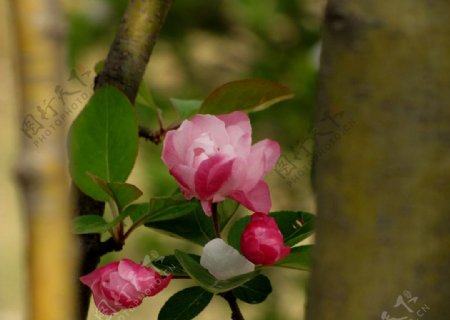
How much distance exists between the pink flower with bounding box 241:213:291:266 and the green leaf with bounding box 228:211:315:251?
41 millimetres

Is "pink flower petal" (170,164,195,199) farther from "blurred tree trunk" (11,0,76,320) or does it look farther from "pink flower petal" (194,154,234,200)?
"blurred tree trunk" (11,0,76,320)

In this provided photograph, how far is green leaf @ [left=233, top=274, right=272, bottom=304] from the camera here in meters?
0.66

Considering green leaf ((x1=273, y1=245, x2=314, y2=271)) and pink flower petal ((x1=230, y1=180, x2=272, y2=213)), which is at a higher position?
pink flower petal ((x1=230, y1=180, x2=272, y2=213))

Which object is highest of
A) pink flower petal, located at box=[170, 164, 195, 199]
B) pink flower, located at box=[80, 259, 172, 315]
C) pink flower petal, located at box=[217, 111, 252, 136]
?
pink flower petal, located at box=[217, 111, 252, 136]

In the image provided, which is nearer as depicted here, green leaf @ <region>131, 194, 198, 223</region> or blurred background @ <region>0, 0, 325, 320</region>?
green leaf @ <region>131, 194, 198, 223</region>

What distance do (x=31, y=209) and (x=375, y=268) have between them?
176 millimetres

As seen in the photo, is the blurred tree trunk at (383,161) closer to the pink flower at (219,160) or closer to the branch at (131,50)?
the pink flower at (219,160)

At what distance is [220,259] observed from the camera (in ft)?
1.98

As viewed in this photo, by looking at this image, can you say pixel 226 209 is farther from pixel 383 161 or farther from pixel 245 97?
pixel 383 161

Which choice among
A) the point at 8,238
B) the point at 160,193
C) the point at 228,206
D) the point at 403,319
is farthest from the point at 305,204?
the point at 8,238

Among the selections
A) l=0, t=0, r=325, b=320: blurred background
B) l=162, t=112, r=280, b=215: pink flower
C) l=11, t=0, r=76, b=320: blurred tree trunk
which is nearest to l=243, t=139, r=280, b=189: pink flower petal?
l=162, t=112, r=280, b=215: pink flower

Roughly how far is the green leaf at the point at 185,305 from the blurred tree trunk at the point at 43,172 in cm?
35

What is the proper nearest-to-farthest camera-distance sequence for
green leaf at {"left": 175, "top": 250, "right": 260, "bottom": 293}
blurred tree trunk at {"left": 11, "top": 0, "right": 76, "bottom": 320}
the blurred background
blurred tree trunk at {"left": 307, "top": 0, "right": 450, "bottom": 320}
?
blurred tree trunk at {"left": 11, "top": 0, "right": 76, "bottom": 320}
blurred tree trunk at {"left": 307, "top": 0, "right": 450, "bottom": 320}
green leaf at {"left": 175, "top": 250, "right": 260, "bottom": 293}
the blurred background

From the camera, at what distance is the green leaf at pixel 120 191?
2.05 ft
